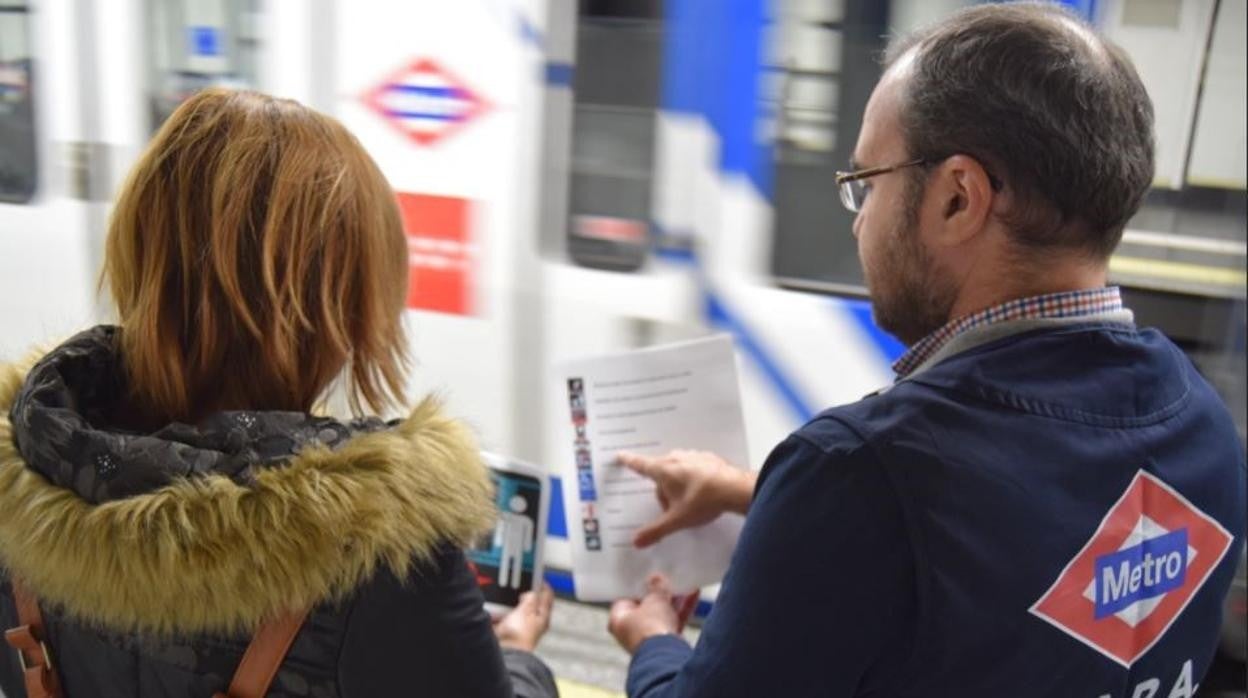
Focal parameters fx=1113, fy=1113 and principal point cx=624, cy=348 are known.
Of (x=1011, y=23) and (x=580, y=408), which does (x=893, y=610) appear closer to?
(x=1011, y=23)

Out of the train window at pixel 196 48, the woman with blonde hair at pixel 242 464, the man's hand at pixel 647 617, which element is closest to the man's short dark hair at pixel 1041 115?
the woman with blonde hair at pixel 242 464

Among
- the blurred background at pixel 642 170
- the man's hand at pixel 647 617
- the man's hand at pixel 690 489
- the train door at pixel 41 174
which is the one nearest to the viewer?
the man's hand at pixel 647 617

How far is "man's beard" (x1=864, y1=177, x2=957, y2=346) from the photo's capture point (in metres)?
1.36

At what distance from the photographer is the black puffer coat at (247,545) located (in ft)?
3.98

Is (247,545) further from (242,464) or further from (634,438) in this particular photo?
(634,438)

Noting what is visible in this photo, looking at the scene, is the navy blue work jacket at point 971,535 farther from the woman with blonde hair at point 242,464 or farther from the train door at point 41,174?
the train door at point 41,174

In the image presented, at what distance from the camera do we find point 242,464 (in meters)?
1.25

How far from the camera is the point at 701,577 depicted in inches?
→ 76.4

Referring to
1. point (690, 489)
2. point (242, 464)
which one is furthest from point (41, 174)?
point (242, 464)

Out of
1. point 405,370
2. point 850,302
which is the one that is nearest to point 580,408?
point 405,370

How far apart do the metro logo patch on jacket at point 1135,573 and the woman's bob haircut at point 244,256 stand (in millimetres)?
881

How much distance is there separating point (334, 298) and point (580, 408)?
0.71 meters

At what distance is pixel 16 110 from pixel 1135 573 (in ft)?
13.2

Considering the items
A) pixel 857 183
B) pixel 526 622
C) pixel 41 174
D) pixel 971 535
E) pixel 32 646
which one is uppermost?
pixel 857 183
